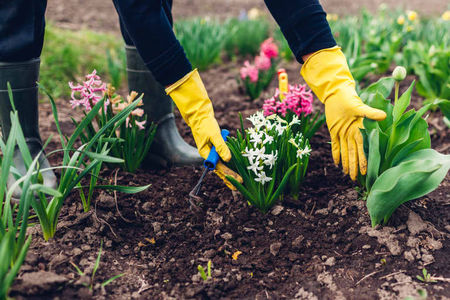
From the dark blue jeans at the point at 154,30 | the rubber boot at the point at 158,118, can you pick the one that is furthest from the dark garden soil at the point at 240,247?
the dark blue jeans at the point at 154,30

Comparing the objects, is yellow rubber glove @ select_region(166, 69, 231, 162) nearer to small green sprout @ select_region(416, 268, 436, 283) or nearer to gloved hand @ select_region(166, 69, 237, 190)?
gloved hand @ select_region(166, 69, 237, 190)

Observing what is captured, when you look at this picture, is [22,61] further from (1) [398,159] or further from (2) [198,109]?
(1) [398,159]

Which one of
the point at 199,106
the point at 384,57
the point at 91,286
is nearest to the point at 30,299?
the point at 91,286

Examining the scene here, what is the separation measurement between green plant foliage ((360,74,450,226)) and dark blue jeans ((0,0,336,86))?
400mm

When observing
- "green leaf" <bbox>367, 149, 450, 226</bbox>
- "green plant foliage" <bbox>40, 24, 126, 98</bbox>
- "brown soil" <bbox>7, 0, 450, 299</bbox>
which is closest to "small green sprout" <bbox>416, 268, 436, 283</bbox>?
"brown soil" <bbox>7, 0, 450, 299</bbox>

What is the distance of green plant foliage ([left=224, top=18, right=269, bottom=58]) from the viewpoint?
4473mm

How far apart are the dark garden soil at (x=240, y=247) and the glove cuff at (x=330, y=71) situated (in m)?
0.46

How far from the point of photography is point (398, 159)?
1.71m

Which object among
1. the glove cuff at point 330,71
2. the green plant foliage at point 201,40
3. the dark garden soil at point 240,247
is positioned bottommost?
the dark garden soil at point 240,247

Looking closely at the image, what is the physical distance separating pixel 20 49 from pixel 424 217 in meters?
1.88

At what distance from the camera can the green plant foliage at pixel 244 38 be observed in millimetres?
4473

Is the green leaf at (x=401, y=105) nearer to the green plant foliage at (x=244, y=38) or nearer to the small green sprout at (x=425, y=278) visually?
the small green sprout at (x=425, y=278)

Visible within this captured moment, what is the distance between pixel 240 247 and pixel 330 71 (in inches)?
33.4

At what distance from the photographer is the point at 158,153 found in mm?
2412
